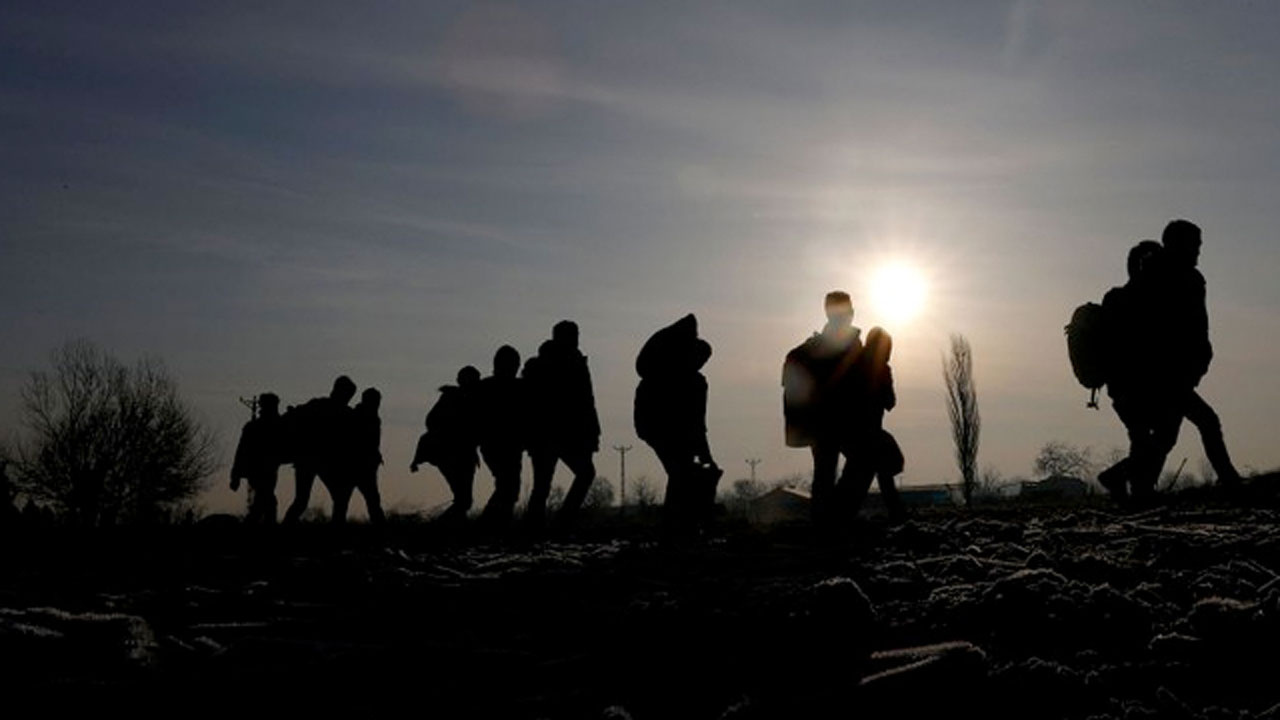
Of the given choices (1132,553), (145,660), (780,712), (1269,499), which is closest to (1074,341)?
(1269,499)

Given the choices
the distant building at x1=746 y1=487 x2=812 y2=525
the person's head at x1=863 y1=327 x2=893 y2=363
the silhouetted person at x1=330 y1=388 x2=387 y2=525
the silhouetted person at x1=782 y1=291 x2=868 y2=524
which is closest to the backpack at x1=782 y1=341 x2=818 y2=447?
the silhouetted person at x1=782 y1=291 x2=868 y2=524

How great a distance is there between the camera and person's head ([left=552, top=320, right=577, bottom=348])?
11078 mm

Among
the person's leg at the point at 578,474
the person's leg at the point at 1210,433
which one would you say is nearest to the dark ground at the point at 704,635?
the person's leg at the point at 1210,433

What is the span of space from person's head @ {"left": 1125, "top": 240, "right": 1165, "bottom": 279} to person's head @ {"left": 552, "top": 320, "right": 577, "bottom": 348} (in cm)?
518

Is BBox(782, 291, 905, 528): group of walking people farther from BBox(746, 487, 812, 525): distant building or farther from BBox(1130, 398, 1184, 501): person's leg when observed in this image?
BBox(746, 487, 812, 525): distant building

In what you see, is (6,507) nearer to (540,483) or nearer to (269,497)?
(269,497)

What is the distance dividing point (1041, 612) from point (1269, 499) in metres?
5.53

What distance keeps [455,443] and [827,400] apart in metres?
6.32

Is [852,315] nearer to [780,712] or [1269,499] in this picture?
[1269,499]

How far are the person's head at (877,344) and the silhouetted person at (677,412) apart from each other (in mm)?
1644

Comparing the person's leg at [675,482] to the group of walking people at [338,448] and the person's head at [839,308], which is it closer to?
the person's head at [839,308]

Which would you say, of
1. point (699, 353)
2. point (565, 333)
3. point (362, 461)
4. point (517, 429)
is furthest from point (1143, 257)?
point (362, 461)

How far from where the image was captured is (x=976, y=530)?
8.05 m

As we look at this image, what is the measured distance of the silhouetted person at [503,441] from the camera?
1218cm
